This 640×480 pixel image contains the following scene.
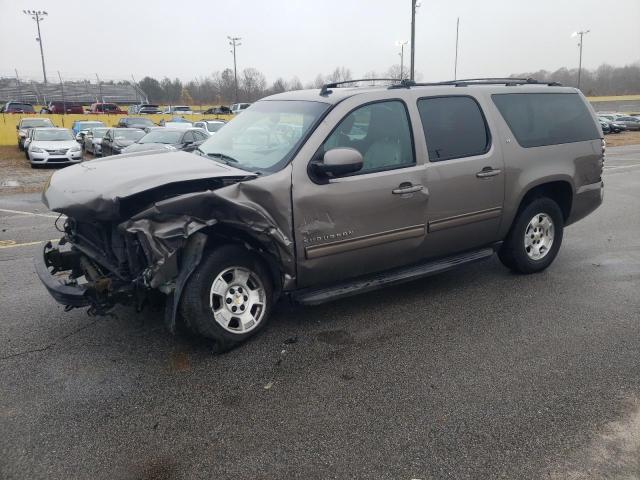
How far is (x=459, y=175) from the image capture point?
462 centimetres

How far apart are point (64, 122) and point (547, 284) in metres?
32.4

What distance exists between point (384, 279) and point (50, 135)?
1790 cm

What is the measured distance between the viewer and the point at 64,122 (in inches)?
1236

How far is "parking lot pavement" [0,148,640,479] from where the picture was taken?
2697 mm

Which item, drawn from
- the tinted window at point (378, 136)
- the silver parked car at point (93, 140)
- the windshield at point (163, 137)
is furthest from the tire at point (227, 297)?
the silver parked car at point (93, 140)

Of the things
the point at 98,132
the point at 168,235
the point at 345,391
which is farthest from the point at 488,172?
the point at 98,132

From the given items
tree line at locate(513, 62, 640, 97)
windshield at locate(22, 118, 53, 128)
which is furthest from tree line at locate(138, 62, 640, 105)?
windshield at locate(22, 118, 53, 128)

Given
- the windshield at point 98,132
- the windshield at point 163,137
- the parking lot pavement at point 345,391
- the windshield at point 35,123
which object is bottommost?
the parking lot pavement at point 345,391

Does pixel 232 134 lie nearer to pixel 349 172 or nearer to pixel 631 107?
pixel 349 172

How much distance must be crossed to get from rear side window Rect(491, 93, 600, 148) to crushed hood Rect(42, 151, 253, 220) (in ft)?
9.31

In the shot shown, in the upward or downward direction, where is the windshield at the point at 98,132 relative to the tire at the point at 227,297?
upward

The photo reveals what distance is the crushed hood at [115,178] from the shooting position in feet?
11.1

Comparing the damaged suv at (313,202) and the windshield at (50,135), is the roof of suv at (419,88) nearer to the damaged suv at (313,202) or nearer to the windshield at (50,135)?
the damaged suv at (313,202)

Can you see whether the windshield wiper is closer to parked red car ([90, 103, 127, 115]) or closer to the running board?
the running board
